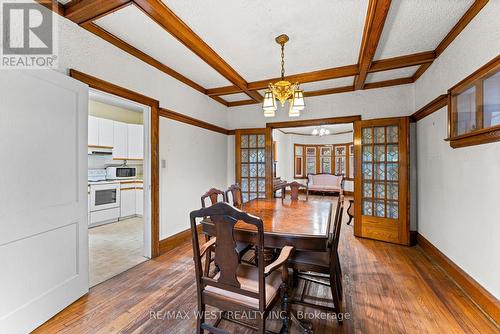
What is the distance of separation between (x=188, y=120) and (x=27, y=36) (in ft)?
6.81

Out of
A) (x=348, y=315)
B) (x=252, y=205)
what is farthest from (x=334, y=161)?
(x=348, y=315)

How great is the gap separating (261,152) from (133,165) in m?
3.47

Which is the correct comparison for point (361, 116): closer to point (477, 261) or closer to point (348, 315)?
point (477, 261)

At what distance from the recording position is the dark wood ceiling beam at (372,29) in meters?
1.81

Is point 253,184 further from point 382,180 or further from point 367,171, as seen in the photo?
point 382,180

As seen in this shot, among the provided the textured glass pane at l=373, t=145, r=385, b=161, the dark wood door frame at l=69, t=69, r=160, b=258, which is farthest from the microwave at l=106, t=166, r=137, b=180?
the textured glass pane at l=373, t=145, r=385, b=161

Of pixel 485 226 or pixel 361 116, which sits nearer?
pixel 485 226

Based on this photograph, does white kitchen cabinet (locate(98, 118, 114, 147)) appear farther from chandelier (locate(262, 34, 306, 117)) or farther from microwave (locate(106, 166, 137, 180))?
chandelier (locate(262, 34, 306, 117))

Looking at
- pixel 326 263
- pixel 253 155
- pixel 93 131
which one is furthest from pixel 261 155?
pixel 93 131

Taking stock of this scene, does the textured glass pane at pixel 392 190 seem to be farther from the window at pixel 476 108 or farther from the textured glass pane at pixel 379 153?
the window at pixel 476 108

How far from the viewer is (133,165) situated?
575cm

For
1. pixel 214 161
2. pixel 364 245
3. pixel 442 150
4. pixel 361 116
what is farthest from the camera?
pixel 214 161

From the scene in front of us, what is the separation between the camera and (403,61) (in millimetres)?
2871

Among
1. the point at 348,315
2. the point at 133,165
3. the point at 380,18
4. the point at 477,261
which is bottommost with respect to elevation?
the point at 348,315
